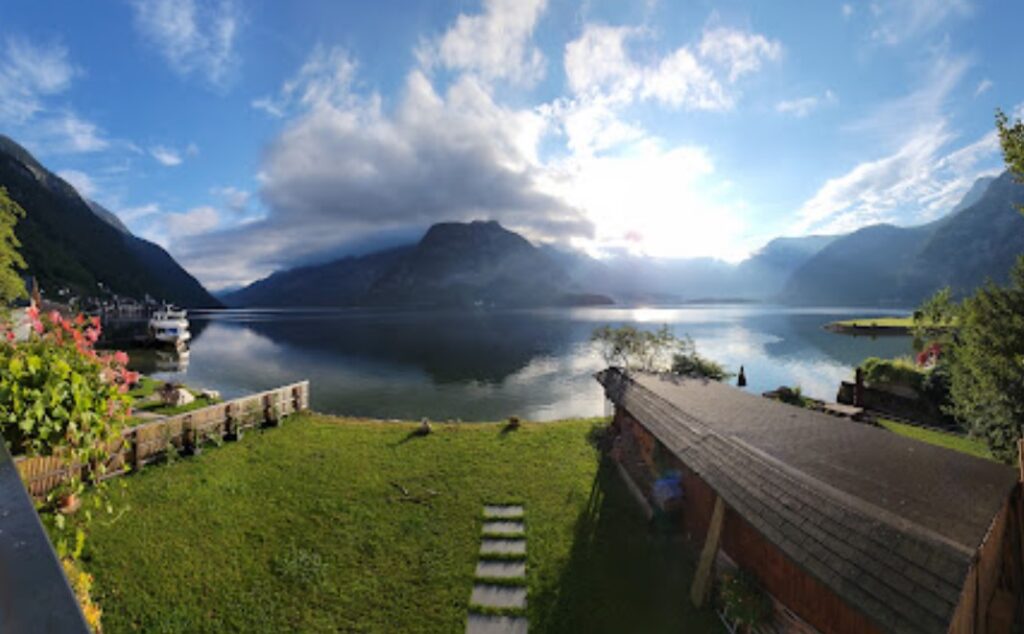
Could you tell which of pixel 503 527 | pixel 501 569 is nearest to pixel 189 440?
pixel 503 527

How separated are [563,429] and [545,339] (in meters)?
75.0

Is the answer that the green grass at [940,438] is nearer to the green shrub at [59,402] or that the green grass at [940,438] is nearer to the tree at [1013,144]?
the tree at [1013,144]

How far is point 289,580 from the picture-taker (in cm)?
1198

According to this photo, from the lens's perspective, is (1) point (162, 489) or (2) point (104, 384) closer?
(2) point (104, 384)

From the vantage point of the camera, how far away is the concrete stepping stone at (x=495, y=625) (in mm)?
10727

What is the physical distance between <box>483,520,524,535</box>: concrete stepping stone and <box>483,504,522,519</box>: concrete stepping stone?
203 mm

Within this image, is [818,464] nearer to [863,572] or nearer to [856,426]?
[863,572]

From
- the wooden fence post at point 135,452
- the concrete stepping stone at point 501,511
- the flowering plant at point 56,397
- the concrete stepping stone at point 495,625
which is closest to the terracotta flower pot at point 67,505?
the wooden fence post at point 135,452

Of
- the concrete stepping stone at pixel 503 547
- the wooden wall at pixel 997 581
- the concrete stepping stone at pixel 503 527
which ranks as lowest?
the concrete stepping stone at pixel 503 547

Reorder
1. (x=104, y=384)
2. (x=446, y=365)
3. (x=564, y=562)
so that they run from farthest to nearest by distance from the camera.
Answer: (x=446, y=365) < (x=564, y=562) < (x=104, y=384)

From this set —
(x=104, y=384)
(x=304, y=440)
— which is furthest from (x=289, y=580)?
(x=304, y=440)

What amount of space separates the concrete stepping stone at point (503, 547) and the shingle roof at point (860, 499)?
548 cm

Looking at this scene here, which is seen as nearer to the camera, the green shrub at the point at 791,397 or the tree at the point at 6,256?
the tree at the point at 6,256

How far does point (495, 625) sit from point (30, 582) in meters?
11.5
